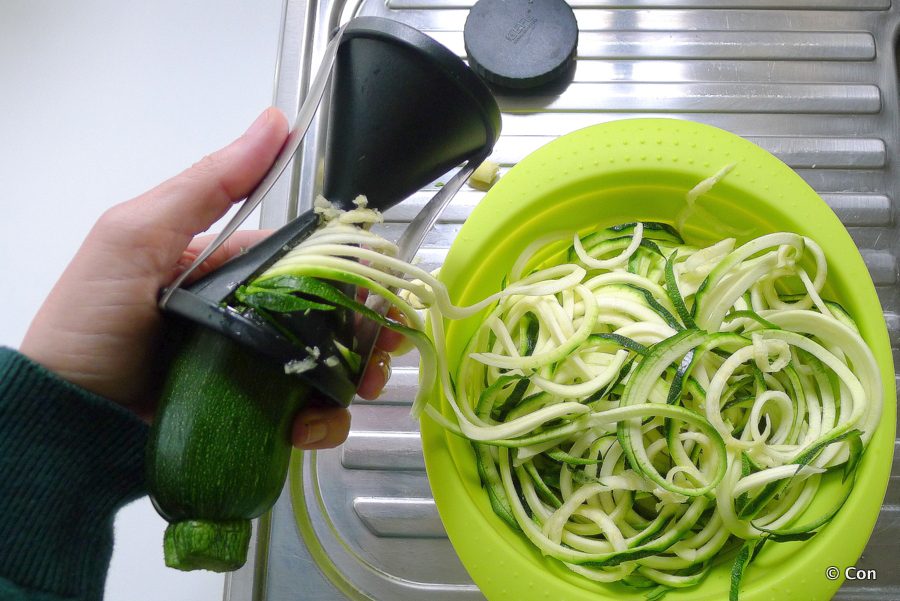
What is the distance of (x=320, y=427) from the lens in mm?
877

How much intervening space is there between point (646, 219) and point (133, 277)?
645mm

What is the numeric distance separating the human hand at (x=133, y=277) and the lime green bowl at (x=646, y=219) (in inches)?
8.8

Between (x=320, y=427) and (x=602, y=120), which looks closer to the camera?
(x=320, y=427)

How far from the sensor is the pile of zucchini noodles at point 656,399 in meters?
0.74

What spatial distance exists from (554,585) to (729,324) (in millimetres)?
354

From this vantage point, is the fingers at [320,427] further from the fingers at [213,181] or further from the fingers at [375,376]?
the fingers at [213,181]

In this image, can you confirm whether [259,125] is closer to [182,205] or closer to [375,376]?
[182,205]

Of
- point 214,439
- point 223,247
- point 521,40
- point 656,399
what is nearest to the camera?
point 214,439

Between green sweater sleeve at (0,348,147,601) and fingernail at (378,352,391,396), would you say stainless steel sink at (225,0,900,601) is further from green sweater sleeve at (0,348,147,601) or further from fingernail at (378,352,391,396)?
green sweater sleeve at (0,348,147,601)

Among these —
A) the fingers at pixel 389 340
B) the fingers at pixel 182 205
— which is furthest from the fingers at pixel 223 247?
the fingers at pixel 389 340

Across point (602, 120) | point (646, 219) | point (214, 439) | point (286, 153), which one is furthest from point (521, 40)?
point (214, 439)

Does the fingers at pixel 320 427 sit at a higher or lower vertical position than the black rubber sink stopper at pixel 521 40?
lower

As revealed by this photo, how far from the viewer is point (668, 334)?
798mm

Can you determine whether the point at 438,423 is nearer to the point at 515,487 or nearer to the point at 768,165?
the point at 515,487
